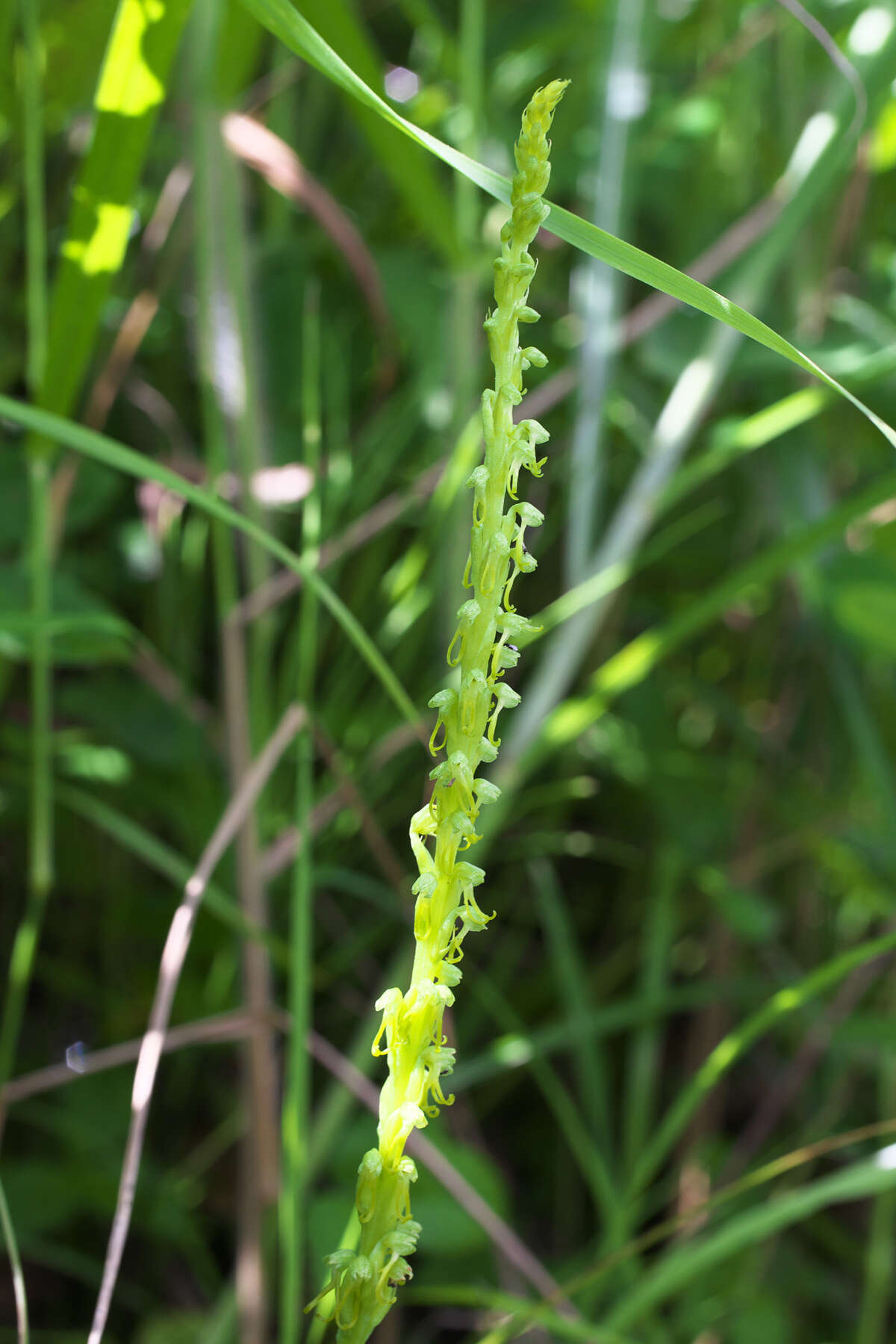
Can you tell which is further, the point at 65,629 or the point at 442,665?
the point at 442,665

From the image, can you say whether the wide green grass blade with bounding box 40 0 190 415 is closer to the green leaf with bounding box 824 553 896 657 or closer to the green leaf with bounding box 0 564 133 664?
the green leaf with bounding box 0 564 133 664

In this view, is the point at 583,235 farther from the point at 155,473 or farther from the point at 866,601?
the point at 866,601

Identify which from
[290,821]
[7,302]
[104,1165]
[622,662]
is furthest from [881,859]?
[7,302]

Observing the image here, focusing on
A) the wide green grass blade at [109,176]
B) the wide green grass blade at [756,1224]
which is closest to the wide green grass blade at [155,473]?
the wide green grass blade at [109,176]

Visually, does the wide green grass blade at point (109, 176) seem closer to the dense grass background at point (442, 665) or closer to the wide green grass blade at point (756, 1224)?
the dense grass background at point (442, 665)

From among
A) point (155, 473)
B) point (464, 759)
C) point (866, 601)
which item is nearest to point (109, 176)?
point (155, 473)

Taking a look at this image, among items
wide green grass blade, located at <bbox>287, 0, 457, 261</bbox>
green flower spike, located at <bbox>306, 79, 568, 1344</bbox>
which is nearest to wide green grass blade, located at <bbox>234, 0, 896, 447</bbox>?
green flower spike, located at <bbox>306, 79, 568, 1344</bbox>

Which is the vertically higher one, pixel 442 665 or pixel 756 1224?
pixel 442 665
